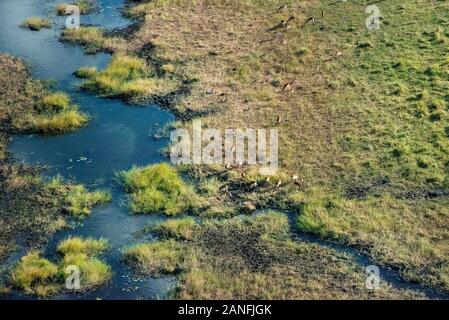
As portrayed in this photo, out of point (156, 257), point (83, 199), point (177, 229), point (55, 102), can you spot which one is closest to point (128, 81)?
point (55, 102)

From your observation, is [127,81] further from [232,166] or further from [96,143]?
[232,166]

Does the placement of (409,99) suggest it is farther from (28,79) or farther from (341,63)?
(28,79)

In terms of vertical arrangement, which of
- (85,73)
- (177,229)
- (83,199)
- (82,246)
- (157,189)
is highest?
(85,73)

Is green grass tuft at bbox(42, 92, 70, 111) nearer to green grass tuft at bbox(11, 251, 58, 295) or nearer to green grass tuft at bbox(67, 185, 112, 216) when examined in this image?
green grass tuft at bbox(67, 185, 112, 216)

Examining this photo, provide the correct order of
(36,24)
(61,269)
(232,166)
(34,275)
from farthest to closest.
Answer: (36,24), (232,166), (61,269), (34,275)

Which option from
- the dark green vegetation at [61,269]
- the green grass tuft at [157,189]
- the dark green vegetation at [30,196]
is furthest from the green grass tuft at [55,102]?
the dark green vegetation at [61,269]

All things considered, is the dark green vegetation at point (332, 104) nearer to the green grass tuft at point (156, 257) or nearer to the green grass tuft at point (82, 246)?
the green grass tuft at point (156, 257)
